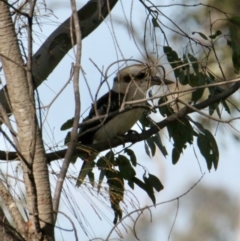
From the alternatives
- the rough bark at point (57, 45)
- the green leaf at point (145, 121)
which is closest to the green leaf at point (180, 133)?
the green leaf at point (145, 121)

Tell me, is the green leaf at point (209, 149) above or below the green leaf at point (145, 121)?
below

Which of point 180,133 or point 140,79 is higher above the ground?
point 140,79

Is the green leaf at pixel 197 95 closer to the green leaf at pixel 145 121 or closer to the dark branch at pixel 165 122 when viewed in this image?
the dark branch at pixel 165 122

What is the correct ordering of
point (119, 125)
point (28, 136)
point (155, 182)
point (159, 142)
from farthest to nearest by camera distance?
1. point (119, 125)
2. point (159, 142)
3. point (155, 182)
4. point (28, 136)

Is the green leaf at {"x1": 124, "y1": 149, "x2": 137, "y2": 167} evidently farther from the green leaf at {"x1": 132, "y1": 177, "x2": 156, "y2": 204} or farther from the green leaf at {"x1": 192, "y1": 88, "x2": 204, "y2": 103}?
the green leaf at {"x1": 192, "y1": 88, "x2": 204, "y2": 103}

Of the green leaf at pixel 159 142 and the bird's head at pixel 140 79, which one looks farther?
the green leaf at pixel 159 142

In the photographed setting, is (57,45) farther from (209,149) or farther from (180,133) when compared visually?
(209,149)

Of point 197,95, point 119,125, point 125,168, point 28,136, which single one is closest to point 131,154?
point 125,168

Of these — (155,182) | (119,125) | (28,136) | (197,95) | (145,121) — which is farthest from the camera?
(119,125)

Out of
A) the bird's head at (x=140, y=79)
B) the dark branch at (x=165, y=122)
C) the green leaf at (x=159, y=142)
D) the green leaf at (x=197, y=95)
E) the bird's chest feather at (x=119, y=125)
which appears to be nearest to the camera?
the bird's head at (x=140, y=79)

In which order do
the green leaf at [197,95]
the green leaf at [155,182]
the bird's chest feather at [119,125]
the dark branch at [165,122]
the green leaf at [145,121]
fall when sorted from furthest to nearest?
1. the bird's chest feather at [119,125]
2. the green leaf at [145,121]
3. the green leaf at [155,182]
4. the green leaf at [197,95]
5. the dark branch at [165,122]

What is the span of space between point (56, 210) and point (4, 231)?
13 centimetres

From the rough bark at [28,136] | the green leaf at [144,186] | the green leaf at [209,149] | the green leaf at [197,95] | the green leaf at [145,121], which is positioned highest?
the green leaf at [145,121]

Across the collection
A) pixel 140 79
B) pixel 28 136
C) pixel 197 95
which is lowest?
pixel 28 136
